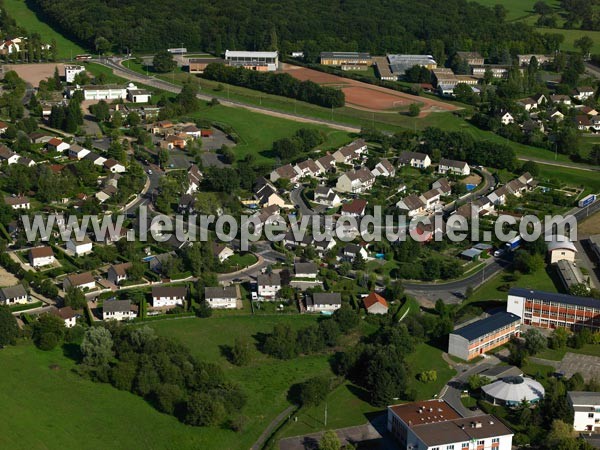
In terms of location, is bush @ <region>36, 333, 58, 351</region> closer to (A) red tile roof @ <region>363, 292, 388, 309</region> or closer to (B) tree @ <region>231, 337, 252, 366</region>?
(B) tree @ <region>231, 337, 252, 366</region>

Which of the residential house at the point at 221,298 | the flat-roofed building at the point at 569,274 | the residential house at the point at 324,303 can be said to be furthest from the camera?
the flat-roofed building at the point at 569,274

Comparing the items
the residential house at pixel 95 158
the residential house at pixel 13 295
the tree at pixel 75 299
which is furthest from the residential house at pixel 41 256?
the residential house at pixel 95 158

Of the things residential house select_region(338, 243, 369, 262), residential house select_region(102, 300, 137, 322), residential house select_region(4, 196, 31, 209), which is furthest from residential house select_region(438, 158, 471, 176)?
residential house select_region(102, 300, 137, 322)

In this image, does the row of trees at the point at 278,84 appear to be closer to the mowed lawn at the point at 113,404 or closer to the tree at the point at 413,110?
the tree at the point at 413,110

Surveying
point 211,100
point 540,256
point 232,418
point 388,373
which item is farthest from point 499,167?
point 232,418

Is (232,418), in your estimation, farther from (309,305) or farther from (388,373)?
(309,305)

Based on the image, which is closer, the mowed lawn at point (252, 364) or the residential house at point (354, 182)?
the mowed lawn at point (252, 364)
